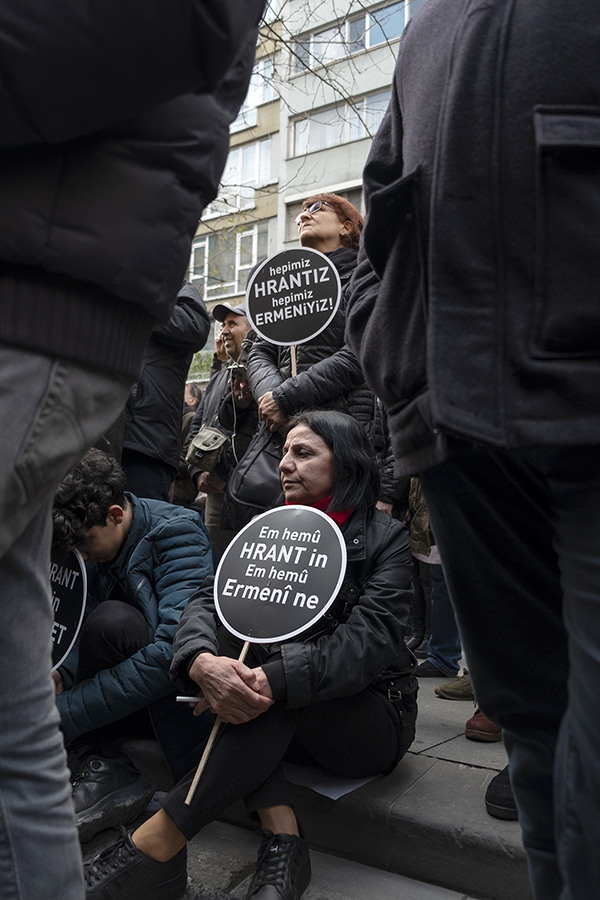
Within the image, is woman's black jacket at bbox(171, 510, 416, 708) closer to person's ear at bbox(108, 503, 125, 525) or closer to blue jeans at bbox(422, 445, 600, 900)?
person's ear at bbox(108, 503, 125, 525)

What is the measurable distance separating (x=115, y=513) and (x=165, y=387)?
3.60ft

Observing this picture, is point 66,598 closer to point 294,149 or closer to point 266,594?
point 266,594

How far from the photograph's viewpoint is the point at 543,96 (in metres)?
1.00

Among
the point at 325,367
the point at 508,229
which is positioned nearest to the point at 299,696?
the point at 325,367

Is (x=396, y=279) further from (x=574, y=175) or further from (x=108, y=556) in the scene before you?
(x=108, y=556)

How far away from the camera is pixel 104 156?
0.96 metres

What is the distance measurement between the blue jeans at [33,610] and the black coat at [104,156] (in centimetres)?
5

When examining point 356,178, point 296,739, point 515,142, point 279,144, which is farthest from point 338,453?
point 279,144

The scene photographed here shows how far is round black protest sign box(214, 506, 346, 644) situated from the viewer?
2.18 metres

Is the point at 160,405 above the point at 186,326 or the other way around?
the other way around

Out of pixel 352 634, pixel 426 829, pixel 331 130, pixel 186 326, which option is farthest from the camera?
pixel 331 130

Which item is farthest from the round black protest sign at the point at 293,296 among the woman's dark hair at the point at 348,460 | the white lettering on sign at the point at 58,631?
the white lettering on sign at the point at 58,631

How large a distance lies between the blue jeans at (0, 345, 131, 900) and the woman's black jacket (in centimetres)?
115

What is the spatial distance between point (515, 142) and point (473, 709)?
8.70 feet
